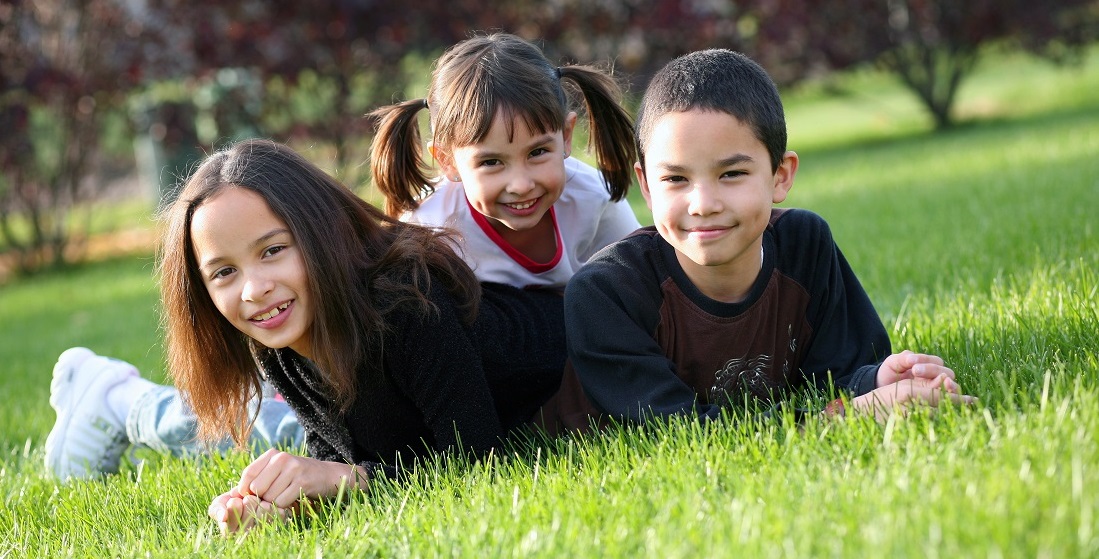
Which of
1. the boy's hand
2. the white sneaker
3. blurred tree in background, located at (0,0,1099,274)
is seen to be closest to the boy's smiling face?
the boy's hand

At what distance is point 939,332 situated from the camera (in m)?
3.28

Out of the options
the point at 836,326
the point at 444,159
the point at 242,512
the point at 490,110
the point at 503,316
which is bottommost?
the point at 242,512

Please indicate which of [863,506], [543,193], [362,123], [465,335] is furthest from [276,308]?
[362,123]

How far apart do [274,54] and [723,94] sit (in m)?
7.98

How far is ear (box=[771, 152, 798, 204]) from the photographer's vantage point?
2805mm

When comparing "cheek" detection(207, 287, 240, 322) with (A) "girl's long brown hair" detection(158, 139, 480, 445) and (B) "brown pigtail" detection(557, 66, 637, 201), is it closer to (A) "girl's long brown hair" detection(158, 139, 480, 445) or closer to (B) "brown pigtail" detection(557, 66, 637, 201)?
(A) "girl's long brown hair" detection(158, 139, 480, 445)

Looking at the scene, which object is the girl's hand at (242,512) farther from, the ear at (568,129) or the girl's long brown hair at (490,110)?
the ear at (568,129)

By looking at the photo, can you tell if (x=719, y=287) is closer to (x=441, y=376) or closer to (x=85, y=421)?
(x=441, y=376)

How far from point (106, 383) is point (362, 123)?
657 cm

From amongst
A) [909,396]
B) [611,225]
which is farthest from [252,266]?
[909,396]

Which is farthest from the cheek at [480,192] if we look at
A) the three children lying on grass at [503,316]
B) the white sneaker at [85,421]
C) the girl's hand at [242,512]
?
the white sneaker at [85,421]

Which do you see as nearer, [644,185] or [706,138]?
[706,138]

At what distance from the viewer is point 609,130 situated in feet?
12.3

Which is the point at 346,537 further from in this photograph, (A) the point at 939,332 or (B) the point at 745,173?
(A) the point at 939,332
